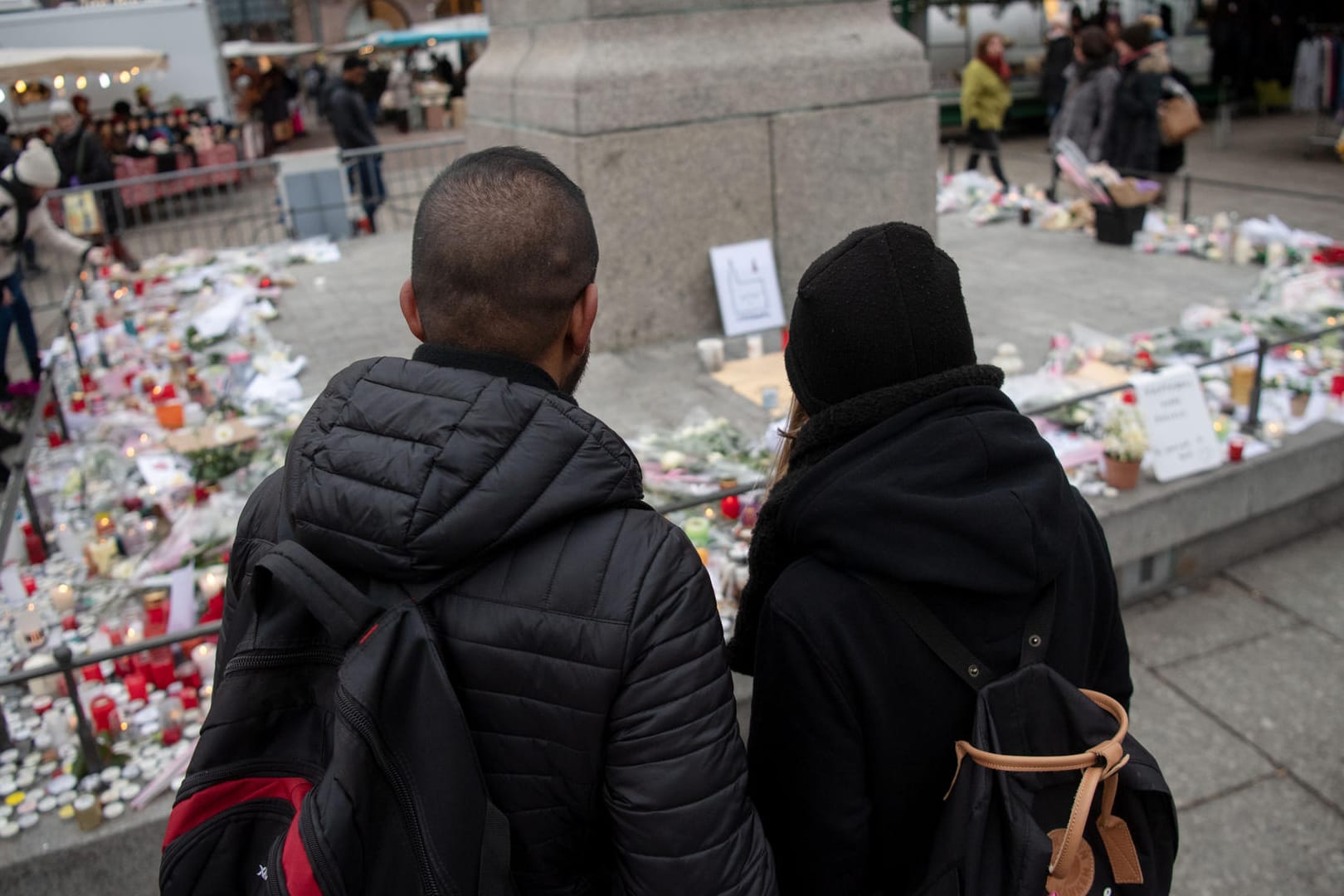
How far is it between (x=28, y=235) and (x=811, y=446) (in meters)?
8.78

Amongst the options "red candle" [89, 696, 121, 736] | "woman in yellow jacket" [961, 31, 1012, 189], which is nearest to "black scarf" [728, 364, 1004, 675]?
"red candle" [89, 696, 121, 736]

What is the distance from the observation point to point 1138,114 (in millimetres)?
9727

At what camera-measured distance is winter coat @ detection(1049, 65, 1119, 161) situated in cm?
997

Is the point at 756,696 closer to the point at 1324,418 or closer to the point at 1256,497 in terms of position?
the point at 1256,497

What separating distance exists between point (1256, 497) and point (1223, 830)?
194 cm

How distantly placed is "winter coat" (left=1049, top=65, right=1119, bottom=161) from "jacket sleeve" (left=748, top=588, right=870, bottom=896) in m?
9.71

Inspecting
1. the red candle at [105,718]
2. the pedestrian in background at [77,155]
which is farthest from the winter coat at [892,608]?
the pedestrian in background at [77,155]

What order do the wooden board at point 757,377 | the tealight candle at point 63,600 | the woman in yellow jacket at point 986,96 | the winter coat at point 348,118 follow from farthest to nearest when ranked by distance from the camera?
the winter coat at point 348,118 → the woman in yellow jacket at point 986,96 → the wooden board at point 757,377 → the tealight candle at point 63,600

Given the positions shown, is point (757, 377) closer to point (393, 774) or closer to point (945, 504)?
point (945, 504)

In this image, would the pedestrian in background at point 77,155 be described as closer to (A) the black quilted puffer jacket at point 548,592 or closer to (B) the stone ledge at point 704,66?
(B) the stone ledge at point 704,66

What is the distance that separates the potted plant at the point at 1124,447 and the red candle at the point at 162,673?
3649 mm

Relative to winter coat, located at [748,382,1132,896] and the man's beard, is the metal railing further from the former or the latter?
winter coat, located at [748,382,1132,896]

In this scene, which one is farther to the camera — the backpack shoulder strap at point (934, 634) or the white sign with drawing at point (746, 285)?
the white sign with drawing at point (746, 285)

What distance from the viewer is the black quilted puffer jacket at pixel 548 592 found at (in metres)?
1.35
